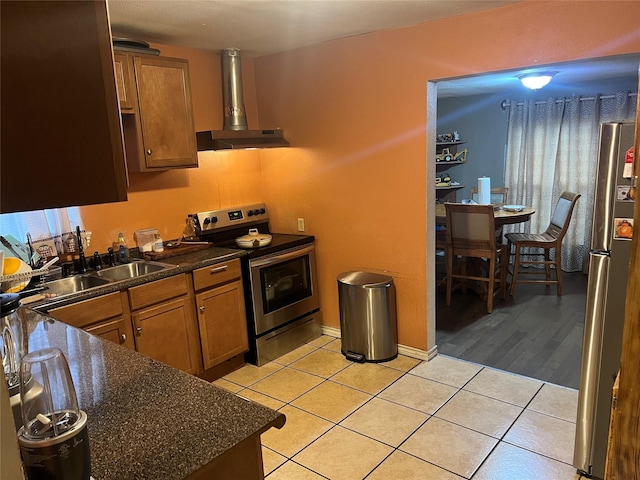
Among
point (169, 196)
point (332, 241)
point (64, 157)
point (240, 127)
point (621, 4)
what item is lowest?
point (332, 241)

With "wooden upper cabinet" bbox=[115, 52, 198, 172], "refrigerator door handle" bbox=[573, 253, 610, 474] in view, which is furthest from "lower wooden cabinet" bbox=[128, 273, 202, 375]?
"refrigerator door handle" bbox=[573, 253, 610, 474]

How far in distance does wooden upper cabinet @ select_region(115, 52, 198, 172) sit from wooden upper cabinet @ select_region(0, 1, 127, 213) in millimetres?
2392

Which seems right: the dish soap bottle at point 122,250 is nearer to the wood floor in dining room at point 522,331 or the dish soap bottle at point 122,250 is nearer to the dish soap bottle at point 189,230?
the dish soap bottle at point 189,230

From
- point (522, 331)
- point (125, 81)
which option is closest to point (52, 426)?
point (125, 81)

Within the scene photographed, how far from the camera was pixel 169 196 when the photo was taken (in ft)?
11.8

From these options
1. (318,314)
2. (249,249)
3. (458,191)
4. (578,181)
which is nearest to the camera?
(249,249)

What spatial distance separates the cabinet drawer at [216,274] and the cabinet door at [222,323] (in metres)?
0.05

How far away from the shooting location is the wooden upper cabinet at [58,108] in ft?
2.33

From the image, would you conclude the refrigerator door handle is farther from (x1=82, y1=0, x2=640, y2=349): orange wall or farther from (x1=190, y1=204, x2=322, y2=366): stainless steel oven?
(x1=190, y1=204, x2=322, y2=366): stainless steel oven

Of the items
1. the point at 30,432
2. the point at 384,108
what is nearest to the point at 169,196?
the point at 384,108

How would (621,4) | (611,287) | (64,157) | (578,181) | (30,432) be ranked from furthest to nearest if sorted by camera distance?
(578,181)
(621,4)
(611,287)
(30,432)
(64,157)

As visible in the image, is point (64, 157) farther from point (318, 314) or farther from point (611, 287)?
point (318, 314)

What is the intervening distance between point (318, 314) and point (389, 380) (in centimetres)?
102

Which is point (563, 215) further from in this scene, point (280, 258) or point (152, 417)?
point (152, 417)
